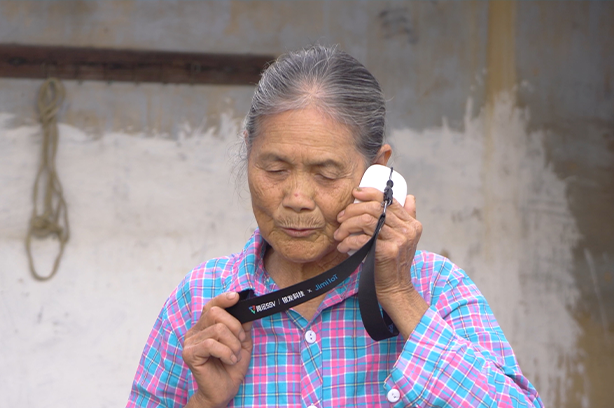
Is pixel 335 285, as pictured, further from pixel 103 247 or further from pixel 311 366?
pixel 103 247

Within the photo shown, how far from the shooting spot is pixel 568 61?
14.1 feet

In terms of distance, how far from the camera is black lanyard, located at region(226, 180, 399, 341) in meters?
1.56

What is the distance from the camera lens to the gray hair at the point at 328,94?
5.53ft

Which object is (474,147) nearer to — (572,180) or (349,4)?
(572,180)

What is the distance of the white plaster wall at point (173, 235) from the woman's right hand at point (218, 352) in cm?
242

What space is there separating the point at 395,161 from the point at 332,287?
265cm

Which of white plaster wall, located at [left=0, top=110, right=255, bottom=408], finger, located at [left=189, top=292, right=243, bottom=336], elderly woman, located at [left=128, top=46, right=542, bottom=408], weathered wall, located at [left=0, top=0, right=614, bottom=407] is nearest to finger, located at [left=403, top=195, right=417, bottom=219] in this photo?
elderly woman, located at [left=128, top=46, right=542, bottom=408]

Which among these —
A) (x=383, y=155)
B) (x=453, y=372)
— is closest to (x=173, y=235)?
(x=383, y=155)

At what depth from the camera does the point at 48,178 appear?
384cm

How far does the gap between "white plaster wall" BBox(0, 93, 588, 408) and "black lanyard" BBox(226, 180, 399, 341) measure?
2.44m

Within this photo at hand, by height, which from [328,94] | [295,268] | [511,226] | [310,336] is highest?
[511,226]

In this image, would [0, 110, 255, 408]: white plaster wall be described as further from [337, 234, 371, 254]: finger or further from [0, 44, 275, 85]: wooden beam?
[337, 234, 371, 254]: finger

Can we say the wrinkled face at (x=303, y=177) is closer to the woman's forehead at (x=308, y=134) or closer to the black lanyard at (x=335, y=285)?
the woman's forehead at (x=308, y=134)

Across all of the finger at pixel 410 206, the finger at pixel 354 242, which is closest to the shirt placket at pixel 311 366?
the finger at pixel 354 242
